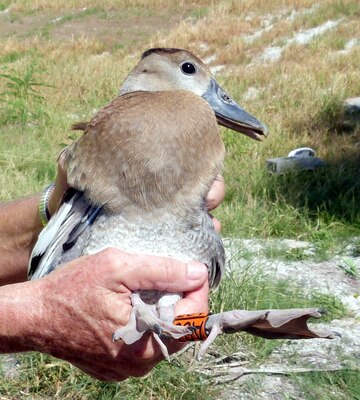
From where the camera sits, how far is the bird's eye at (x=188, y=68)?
2514mm

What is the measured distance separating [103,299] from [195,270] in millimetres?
276

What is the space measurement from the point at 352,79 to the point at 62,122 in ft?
12.1

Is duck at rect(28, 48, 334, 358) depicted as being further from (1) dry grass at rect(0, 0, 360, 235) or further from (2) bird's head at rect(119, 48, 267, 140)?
(1) dry grass at rect(0, 0, 360, 235)

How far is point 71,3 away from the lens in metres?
25.9

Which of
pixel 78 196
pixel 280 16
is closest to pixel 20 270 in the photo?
pixel 78 196

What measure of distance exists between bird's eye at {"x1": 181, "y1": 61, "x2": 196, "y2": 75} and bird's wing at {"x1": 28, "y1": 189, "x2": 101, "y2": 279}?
670 millimetres

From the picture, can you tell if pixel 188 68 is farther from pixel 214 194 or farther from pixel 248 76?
pixel 248 76

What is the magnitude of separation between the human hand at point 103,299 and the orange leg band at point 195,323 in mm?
82

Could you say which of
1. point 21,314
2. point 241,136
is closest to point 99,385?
point 21,314

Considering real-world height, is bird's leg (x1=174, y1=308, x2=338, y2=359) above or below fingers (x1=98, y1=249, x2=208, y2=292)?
below

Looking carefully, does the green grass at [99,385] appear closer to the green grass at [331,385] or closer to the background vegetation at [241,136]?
the background vegetation at [241,136]

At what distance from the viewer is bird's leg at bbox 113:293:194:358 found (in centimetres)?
181

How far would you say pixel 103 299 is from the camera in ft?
6.31

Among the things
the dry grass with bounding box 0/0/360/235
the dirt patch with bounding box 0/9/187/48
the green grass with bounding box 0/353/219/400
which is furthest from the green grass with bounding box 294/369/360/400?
the dirt patch with bounding box 0/9/187/48
